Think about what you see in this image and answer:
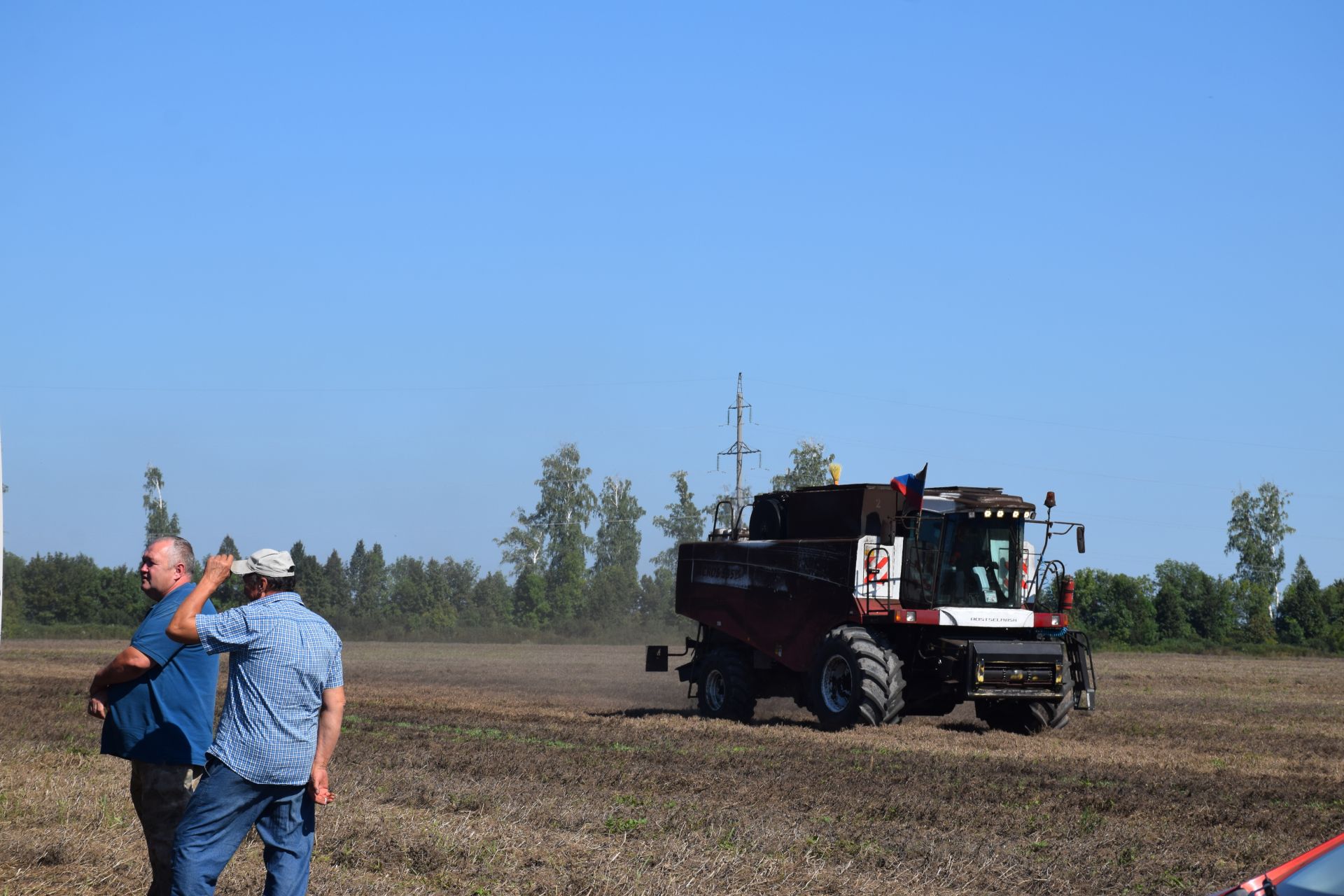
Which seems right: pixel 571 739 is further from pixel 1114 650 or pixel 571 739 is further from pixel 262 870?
pixel 1114 650

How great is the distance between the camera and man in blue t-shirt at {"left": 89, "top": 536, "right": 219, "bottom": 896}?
601 cm

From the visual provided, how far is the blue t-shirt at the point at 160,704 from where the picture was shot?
6.02m

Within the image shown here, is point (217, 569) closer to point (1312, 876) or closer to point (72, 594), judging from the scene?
point (1312, 876)

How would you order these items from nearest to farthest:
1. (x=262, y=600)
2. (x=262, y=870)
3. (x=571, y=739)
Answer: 1. (x=262, y=600)
2. (x=262, y=870)
3. (x=571, y=739)

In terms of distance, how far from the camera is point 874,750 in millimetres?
14242

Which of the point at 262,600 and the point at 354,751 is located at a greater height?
the point at 262,600

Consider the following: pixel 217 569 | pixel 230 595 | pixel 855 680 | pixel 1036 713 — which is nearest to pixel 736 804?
pixel 217 569

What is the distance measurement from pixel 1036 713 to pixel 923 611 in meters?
2.06

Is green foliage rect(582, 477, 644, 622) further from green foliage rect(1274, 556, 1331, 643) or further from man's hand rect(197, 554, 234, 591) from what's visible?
man's hand rect(197, 554, 234, 591)

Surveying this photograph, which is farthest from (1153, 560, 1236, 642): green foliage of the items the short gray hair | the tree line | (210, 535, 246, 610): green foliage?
the short gray hair

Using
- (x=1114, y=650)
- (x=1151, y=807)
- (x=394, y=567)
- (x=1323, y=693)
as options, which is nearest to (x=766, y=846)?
(x=1151, y=807)

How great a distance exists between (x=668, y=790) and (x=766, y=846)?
282cm

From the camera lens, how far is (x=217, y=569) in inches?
234

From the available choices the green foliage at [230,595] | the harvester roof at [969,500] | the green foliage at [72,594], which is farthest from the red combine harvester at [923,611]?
the green foliage at [72,594]
